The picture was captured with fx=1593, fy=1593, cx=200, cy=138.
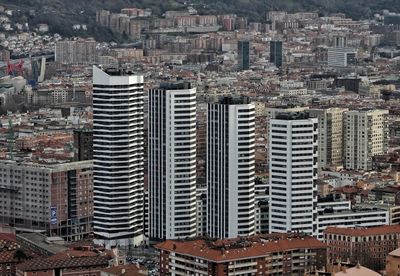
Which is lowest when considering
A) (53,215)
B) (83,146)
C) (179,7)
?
(53,215)

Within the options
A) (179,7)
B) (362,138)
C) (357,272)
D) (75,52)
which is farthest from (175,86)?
(179,7)

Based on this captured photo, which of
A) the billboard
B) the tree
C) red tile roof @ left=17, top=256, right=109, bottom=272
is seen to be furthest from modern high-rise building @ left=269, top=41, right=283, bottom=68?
red tile roof @ left=17, top=256, right=109, bottom=272

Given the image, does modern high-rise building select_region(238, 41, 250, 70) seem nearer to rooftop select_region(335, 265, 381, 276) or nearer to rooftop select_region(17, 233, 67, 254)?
rooftop select_region(17, 233, 67, 254)

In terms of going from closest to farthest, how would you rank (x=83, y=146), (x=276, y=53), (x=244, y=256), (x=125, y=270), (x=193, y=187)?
1. (x=244, y=256)
2. (x=125, y=270)
3. (x=193, y=187)
4. (x=83, y=146)
5. (x=276, y=53)

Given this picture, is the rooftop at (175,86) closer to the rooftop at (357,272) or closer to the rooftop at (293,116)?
the rooftop at (293,116)

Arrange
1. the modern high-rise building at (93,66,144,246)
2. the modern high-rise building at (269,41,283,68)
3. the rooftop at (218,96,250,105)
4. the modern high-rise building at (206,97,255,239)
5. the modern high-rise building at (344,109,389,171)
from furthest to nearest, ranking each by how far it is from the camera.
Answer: the modern high-rise building at (269,41,283,68) < the modern high-rise building at (344,109,389,171) < the modern high-rise building at (93,66,144,246) < the rooftop at (218,96,250,105) < the modern high-rise building at (206,97,255,239)

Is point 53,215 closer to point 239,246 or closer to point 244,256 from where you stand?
point 239,246
